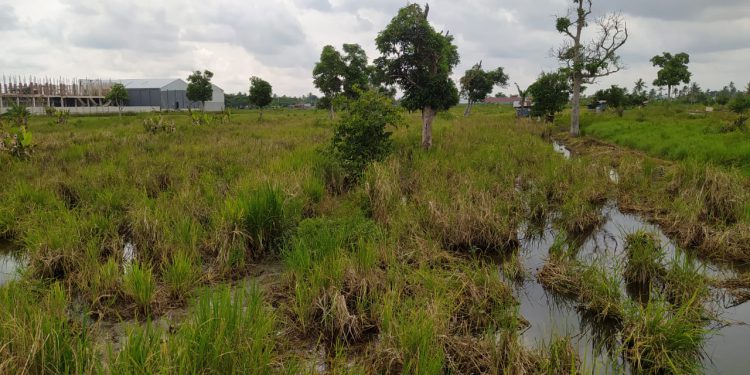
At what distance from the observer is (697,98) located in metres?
58.0

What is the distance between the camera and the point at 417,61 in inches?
596

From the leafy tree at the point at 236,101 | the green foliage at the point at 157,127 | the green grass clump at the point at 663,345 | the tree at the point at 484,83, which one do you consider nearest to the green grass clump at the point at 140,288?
the green grass clump at the point at 663,345

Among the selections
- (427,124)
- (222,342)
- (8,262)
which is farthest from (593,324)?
(427,124)

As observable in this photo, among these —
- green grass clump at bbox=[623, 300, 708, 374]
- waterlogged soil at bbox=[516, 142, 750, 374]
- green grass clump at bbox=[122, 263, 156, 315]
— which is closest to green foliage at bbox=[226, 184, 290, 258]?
green grass clump at bbox=[122, 263, 156, 315]

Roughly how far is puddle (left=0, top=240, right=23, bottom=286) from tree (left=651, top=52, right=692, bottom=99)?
58.4 meters

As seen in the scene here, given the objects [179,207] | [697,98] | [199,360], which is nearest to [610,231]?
[199,360]

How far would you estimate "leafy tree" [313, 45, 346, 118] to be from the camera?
1287 inches

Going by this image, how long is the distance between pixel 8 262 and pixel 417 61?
12.8 metres

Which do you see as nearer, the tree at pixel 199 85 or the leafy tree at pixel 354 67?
the leafy tree at pixel 354 67

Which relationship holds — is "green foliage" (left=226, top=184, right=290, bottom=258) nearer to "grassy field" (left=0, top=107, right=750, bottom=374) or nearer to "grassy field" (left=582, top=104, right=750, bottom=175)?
"grassy field" (left=0, top=107, right=750, bottom=374)

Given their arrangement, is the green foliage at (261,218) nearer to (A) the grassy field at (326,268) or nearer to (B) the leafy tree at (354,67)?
(A) the grassy field at (326,268)

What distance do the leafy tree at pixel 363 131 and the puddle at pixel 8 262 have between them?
6.76m

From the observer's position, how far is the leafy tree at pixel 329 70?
32688 millimetres

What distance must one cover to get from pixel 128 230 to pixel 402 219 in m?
4.62
